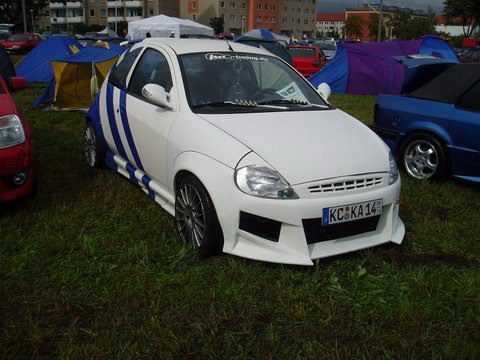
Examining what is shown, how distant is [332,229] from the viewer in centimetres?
307

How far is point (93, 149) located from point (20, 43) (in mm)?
25200

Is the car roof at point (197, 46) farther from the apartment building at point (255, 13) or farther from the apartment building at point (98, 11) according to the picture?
the apartment building at point (255, 13)

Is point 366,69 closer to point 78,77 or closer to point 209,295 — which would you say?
point 78,77

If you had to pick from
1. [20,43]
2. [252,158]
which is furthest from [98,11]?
[252,158]

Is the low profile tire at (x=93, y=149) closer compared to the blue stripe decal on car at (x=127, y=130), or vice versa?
the blue stripe decal on car at (x=127, y=130)

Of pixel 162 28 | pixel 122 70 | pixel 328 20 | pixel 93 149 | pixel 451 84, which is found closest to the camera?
pixel 122 70

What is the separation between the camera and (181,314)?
2738 mm

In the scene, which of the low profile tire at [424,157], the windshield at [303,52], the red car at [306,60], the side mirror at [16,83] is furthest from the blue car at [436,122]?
the windshield at [303,52]

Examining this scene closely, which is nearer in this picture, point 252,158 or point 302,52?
point 252,158

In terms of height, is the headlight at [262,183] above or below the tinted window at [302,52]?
below

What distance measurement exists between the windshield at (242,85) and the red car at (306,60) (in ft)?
37.7

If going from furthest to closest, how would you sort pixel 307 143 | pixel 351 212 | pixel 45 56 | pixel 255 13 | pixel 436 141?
pixel 255 13 < pixel 45 56 < pixel 436 141 < pixel 307 143 < pixel 351 212

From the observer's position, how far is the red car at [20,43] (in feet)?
86.4

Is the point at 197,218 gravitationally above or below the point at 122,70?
below
